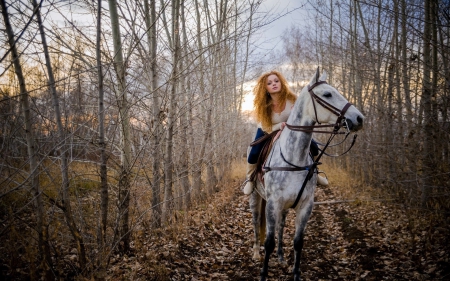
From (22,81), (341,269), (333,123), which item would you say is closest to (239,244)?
(341,269)

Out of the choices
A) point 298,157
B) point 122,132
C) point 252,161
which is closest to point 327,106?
point 298,157

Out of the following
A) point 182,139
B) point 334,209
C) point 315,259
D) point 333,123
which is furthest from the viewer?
point 334,209

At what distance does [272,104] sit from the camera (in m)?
4.25

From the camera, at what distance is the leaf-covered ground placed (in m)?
3.76

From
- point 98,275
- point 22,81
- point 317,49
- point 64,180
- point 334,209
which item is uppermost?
point 317,49

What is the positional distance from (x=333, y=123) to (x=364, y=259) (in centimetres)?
287

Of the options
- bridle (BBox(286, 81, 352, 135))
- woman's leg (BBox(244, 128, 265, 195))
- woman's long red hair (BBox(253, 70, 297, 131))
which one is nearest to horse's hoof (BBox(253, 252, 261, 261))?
woman's leg (BBox(244, 128, 265, 195))

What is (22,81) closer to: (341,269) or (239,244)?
(239,244)

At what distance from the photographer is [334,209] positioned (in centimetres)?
782

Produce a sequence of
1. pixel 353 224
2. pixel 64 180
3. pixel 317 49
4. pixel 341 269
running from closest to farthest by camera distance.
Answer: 1. pixel 64 180
2. pixel 341 269
3. pixel 353 224
4. pixel 317 49

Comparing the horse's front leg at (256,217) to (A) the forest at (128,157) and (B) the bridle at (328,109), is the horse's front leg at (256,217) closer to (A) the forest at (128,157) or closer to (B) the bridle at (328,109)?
(A) the forest at (128,157)

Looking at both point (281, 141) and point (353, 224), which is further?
point (353, 224)

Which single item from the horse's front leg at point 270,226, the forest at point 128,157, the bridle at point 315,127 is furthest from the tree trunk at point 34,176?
the bridle at point 315,127

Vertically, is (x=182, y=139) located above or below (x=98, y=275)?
above
